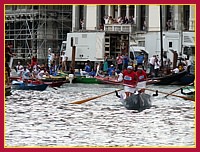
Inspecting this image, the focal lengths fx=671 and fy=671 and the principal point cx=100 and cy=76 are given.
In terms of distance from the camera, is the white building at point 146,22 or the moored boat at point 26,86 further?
the white building at point 146,22

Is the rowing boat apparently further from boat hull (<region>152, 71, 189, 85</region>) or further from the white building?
the white building

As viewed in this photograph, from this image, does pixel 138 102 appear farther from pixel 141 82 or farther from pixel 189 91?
pixel 189 91

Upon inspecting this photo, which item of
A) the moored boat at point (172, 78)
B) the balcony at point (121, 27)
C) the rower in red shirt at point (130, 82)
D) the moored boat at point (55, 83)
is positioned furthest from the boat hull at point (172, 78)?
the rower in red shirt at point (130, 82)

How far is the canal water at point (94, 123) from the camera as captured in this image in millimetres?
10500

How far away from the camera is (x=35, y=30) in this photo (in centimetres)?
3450

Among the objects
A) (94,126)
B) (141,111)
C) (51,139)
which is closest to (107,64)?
(141,111)

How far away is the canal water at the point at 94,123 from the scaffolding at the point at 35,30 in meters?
14.9

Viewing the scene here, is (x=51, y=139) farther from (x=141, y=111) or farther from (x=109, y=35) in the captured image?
(x=109, y=35)

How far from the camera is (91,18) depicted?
34094mm

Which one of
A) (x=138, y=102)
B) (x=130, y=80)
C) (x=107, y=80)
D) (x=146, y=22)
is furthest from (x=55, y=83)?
(x=146, y=22)

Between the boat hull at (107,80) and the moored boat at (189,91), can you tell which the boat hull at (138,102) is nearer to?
the moored boat at (189,91)

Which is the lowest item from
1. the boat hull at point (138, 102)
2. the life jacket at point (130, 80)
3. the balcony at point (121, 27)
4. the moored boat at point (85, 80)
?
the boat hull at point (138, 102)

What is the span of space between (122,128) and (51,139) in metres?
2.05

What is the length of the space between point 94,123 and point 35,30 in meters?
21.9
